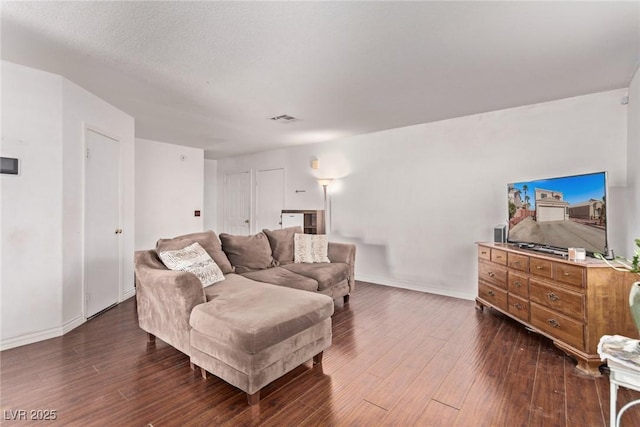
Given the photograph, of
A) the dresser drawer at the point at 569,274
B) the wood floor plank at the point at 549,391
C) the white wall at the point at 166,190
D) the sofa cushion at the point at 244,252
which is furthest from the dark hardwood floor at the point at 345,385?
the white wall at the point at 166,190

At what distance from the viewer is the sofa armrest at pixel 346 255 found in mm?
3922

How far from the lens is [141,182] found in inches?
202

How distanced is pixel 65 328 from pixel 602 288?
4666 millimetres

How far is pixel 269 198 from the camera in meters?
6.47

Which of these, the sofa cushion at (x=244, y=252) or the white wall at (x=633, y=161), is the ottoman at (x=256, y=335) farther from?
the white wall at (x=633, y=161)

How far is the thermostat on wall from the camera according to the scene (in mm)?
2496

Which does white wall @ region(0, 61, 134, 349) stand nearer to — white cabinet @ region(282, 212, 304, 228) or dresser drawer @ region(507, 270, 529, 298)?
white cabinet @ region(282, 212, 304, 228)

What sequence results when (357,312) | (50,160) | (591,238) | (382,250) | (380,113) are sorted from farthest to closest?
(382,250) → (380,113) → (357,312) → (50,160) → (591,238)

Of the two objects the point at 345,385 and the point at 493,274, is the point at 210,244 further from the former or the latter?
the point at 493,274

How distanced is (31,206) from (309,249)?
9.35 feet

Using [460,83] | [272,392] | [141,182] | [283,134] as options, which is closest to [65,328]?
[272,392]

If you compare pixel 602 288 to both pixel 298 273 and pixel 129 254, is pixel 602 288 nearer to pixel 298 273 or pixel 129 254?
pixel 298 273

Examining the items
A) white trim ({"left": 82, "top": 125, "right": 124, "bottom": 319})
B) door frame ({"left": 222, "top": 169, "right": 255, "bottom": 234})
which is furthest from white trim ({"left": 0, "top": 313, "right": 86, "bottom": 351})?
door frame ({"left": 222, "top": 169, "right": 255, "bottom": 234})

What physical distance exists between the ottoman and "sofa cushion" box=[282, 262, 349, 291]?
3.49 feet
